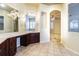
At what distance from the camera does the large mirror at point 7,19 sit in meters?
3.37

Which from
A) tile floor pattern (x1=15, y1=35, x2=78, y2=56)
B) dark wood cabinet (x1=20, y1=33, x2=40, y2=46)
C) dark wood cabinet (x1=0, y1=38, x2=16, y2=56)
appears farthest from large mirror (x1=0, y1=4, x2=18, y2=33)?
dark wood cabinet (x1=20, y1=33, x2=40, y2=46)

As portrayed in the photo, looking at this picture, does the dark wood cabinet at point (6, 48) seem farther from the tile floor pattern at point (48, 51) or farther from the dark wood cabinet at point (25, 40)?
the dark wood cabinet at point (25, 40)

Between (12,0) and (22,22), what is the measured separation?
3.51 ft

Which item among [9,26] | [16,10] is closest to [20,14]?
[16,10]

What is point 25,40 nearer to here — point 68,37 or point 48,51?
point 68,37

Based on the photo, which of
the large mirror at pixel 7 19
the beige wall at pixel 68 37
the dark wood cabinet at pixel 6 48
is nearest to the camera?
the dark wood cabinet at pixel 6 48

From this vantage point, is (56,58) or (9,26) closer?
(56,58)

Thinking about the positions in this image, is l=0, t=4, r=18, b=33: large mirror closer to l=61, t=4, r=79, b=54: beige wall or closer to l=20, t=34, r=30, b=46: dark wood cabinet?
l=61, t=4, r=79, b=54: beige wall

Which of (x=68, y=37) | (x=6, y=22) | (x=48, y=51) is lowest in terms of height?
(x=48, y=51)

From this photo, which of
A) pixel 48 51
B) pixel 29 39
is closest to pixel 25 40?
pixel 29 39

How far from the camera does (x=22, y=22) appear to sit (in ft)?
12.9

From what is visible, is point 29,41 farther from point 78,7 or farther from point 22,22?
point 78,7

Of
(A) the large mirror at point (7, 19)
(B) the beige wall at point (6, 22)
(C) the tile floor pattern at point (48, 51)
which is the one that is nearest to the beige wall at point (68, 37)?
(C) the tile floor pattern at point (48, 51)

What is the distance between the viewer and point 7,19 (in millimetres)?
3500
